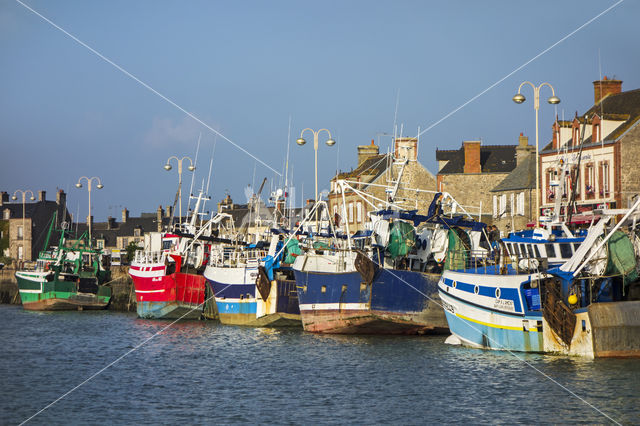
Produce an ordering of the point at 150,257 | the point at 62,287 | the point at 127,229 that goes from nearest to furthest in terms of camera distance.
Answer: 1. the point at 150,257
2. the point at 62,287
3. the point at 127,229

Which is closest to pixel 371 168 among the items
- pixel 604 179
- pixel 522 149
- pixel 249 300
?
pixel 522 149

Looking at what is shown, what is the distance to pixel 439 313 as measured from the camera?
1702 inches

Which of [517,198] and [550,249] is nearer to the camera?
[550,249]

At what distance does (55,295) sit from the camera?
72875mm

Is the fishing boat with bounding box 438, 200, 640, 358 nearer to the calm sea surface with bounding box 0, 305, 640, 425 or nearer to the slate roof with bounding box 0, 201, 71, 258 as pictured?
the calm sea surface with bounding box 0, 305, 640, 425

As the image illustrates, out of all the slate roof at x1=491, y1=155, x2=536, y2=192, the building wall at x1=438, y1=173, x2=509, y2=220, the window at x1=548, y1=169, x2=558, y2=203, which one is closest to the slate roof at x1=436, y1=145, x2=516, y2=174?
the building wall at x1=438, y1=173, x2=509, y2=220

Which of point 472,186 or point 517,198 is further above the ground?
point 472,186

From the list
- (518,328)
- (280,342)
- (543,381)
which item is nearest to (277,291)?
(280,342)

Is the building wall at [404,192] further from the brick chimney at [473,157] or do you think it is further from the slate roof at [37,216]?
the slate roof at [37,216]

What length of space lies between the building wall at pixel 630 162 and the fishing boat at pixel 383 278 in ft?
42.3

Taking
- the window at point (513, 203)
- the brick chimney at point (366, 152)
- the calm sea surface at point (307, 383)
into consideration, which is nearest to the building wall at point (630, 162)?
the window at point (513, 203)

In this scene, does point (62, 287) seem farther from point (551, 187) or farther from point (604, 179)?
point (604, 179)

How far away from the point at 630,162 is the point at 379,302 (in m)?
21.4

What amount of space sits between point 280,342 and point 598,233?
634 inches
